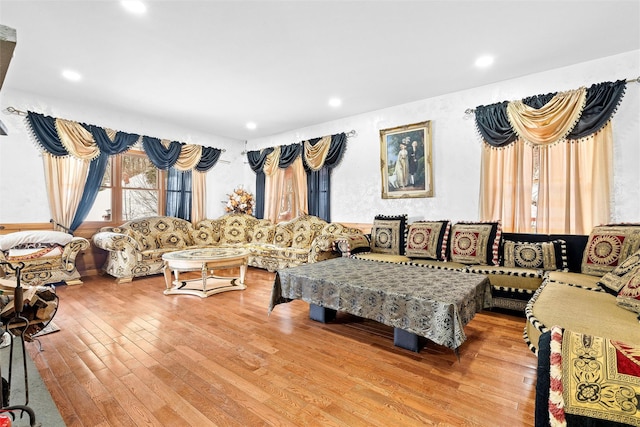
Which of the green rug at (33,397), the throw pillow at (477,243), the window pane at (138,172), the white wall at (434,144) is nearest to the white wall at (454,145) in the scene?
the white wall at (434,144)

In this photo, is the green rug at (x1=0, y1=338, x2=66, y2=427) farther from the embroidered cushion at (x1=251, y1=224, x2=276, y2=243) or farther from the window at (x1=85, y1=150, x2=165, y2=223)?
the embroidered cushion at (x1=251, y1=224, x2=276, y2=243)

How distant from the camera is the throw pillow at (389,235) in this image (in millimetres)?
4055

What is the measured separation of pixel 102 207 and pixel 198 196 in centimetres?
153

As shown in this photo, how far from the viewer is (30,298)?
189 cm

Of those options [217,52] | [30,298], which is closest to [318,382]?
[30,298]

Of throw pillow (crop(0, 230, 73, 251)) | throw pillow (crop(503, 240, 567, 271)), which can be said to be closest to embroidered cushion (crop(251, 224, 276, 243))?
throw pillow (crop(0, 230, 73, 251))

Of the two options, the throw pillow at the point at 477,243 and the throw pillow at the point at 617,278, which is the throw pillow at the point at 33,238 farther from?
the throw pillow at the point at 617,278

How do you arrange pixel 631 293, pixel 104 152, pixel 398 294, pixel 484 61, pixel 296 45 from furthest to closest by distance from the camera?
pixel 104 152 < pixel 484 61 < pixel 296 45 < pixel 398 294 < pixel 631 293

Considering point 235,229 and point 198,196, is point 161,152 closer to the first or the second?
point 198,196

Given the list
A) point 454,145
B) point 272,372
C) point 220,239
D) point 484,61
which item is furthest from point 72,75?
point 454,145

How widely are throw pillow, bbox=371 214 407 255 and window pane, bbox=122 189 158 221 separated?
4.01 meters

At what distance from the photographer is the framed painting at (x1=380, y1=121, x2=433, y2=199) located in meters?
4.14

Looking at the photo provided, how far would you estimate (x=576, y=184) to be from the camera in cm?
315

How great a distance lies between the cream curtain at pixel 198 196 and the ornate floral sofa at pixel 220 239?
0.71 feet
